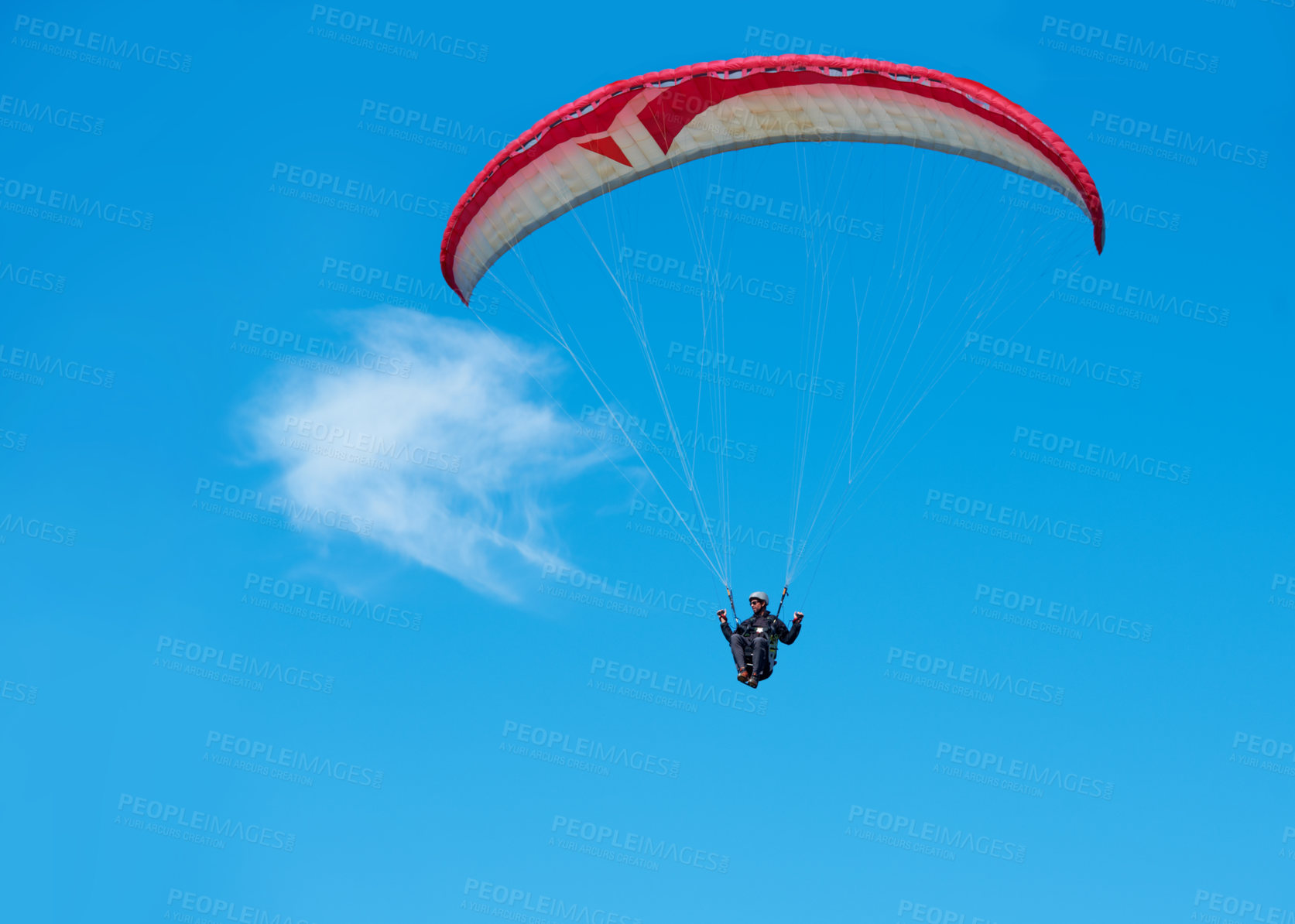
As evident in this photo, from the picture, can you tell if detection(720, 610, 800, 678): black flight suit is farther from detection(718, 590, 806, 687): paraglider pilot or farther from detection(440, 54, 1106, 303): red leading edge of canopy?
detection(440, 54, 1106, 303): red leading edge of canopy

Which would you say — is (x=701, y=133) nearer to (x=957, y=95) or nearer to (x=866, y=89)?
(x=866, y=89)

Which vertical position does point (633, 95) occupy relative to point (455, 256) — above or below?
above

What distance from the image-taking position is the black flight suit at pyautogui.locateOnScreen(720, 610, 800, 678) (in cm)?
1645

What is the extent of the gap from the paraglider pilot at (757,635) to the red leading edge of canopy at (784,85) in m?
6.40

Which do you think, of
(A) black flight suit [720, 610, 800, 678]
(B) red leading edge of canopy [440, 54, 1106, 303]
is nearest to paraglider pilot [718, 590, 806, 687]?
(A) black flight suit [720, 610, 800, 678]

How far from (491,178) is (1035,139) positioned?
290 inches

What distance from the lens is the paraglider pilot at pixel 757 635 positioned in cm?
1645

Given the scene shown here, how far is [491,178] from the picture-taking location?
17.9m

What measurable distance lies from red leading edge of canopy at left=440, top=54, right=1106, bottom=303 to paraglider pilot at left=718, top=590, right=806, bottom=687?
6.40 metres

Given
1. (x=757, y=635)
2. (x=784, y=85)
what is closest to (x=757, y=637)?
(x=757, y=635)

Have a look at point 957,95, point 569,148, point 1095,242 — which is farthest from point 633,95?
point 1095,242

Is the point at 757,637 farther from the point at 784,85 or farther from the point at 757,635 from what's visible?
the point at 784,85

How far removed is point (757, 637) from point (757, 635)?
0.04 meters

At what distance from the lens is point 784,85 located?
17203 mm
